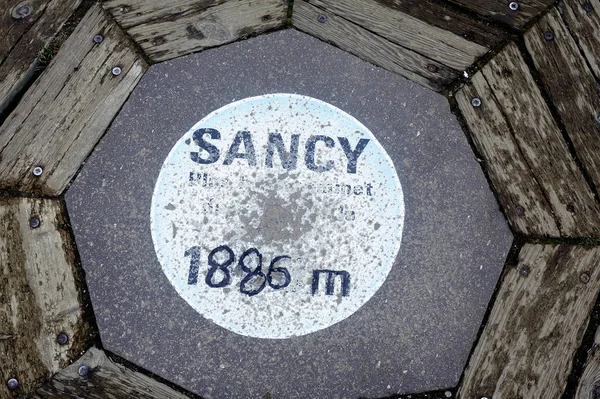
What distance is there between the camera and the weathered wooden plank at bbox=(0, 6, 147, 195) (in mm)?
2213

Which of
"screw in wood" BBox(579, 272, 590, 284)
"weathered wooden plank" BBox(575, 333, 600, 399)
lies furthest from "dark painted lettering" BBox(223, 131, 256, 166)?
"weathered wooden plank" BBox(575, 333, 600, 399)

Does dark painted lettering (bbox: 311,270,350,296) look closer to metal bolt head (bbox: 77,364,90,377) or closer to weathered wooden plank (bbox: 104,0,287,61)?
metal bolt head (bbox: 77,364,90,377)

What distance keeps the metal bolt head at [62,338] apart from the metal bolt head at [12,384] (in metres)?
0.22

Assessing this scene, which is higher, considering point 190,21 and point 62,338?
point 190,21

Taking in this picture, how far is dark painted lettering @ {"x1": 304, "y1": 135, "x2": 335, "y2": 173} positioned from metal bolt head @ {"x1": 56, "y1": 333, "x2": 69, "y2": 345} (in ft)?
4.05

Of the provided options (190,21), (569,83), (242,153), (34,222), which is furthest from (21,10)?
(569,83)

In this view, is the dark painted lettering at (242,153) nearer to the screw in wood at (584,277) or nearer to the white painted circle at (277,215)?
the white painted circle at (277,215)

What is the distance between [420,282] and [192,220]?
1.02 m

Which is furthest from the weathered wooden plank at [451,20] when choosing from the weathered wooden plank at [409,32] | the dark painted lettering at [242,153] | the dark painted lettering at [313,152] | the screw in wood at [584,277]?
the screw in wood at [584,277]

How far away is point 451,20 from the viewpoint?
2365 mm

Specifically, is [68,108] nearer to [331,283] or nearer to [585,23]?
[331,283]

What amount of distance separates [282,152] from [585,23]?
4.99ft

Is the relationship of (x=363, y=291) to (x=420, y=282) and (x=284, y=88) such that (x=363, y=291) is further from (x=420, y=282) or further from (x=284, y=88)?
(x=284, y=88)

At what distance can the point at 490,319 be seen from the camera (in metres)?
2.21
